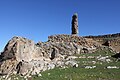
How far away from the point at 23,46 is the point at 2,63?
418cm

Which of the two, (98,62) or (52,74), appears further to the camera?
(98,62)

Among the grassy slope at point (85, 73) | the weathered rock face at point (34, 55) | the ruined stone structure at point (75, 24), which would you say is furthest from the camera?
the ruined stone structure at point (75, 24)

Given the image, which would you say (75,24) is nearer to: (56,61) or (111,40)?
(111,40)

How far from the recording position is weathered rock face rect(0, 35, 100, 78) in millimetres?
39178

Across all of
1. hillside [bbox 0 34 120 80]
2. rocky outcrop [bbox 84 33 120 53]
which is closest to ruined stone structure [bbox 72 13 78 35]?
rocky outcrop [bbox 84 33 120 53]

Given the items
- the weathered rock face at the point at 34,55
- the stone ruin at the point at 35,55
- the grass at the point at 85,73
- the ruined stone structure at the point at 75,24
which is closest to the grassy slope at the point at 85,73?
the grass at the point at 85,73

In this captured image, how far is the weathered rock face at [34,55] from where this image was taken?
39.2 metres

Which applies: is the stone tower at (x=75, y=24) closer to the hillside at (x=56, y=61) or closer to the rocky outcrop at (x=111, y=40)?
the rocky outcrop at (x=111, y=40)

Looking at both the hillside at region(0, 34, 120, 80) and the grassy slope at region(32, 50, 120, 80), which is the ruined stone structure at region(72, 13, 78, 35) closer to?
the hillside at region(0, 34, 120, 80)

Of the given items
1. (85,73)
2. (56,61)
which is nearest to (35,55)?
(56,61)

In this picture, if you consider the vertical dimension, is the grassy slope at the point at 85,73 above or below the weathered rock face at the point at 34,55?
below

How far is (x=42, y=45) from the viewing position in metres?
51.7

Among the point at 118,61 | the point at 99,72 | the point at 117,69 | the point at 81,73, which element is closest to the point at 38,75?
the point at 81,73

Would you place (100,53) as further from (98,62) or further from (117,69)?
(117,69)
